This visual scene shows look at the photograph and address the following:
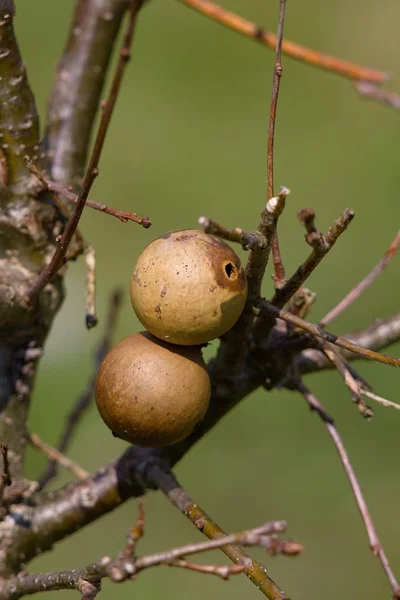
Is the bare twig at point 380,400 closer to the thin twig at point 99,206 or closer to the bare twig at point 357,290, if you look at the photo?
the bare twig at point 357,290

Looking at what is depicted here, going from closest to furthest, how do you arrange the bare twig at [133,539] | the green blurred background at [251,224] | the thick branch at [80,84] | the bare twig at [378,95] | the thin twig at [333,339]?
the bare twig at [133,539] < the thin twig at [333,339] < the bare twig at [378,95] < the thick branch at [80,84] < the green blurred background at [251,224]

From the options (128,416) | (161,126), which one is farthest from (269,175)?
(161,126)

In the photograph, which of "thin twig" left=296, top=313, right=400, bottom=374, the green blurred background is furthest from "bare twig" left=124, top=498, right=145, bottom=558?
the green blurred background

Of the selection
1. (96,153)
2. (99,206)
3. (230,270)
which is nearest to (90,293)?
(99,206)

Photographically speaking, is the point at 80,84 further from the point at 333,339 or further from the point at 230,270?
the point at 333,339

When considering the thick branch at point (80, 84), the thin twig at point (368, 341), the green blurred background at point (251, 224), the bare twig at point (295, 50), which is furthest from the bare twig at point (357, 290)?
the green blurred background at point (251, 224)

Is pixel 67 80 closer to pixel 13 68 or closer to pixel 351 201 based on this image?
pixel 13 68
